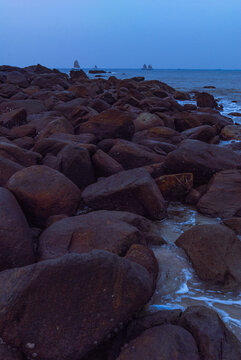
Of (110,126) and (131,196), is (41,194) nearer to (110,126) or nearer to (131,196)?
(131,196)

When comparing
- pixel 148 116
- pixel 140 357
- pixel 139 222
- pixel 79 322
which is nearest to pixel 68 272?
pixel 79 322

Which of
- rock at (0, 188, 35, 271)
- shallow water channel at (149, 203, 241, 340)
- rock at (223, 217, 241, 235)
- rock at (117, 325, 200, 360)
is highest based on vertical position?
rock at (0, 188, 35, 271)

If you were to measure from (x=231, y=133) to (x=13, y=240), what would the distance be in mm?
6476

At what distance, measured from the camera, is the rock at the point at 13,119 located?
6.02 meters

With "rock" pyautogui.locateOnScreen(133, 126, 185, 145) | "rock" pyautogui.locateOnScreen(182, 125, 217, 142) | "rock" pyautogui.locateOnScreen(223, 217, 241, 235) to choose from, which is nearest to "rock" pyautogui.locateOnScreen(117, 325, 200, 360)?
"rock" pyautogui.locateOnScreen(223, 217, 241, 235)

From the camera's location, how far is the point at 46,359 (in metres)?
Result: 1.62

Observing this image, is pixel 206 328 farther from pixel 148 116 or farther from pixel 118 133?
pixel 148 116

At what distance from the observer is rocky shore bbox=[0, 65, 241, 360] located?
5.38ft

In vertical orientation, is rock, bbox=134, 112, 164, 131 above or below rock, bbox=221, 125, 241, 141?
above

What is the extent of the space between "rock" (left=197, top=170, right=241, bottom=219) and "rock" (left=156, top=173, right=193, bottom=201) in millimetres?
250

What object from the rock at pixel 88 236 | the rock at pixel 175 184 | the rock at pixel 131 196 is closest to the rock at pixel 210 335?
the rock at pixel 88 236

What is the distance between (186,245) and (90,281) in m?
1.32

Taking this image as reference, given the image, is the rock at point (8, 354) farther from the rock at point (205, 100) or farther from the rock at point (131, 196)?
the rock at point (205, 100)

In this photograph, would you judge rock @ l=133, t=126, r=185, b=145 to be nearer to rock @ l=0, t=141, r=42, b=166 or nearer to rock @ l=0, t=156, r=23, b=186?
rock @ l=0, t=141, r=42, b=166
